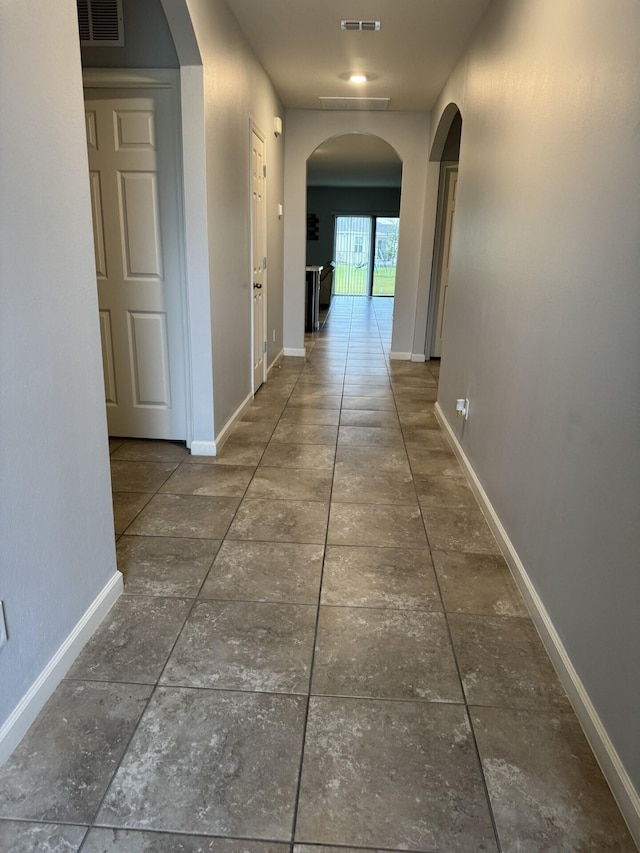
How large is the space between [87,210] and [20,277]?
17.5 inches

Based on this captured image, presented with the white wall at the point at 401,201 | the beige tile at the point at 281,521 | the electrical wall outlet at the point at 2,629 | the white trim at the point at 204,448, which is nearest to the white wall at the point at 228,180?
the white trim at the point at 204,448

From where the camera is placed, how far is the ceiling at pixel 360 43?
3246 mm

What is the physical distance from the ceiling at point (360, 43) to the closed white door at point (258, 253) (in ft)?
2.07

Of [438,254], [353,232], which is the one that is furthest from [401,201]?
[353,232]

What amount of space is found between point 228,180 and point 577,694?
3225 mm

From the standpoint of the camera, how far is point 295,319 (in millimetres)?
6445

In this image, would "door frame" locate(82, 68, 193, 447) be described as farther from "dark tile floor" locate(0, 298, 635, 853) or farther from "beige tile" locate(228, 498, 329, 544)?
"dark tile floor" locate(0, 298, 635, 853)

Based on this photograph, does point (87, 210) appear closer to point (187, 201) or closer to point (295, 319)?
point (187, 201)

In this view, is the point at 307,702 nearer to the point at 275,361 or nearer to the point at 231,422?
the point at 231,422

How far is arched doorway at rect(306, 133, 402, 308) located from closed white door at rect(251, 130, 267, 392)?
6660mm

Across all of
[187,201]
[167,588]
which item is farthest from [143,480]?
[187,201]

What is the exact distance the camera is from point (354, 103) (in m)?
5.39

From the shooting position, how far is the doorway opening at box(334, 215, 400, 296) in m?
13.2

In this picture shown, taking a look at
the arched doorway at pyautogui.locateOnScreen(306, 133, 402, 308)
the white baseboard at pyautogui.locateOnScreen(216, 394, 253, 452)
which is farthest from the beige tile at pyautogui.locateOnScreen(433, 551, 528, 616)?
the arched doorway at pyautogui.locateOnScreen(306, 133, 402, 308)
